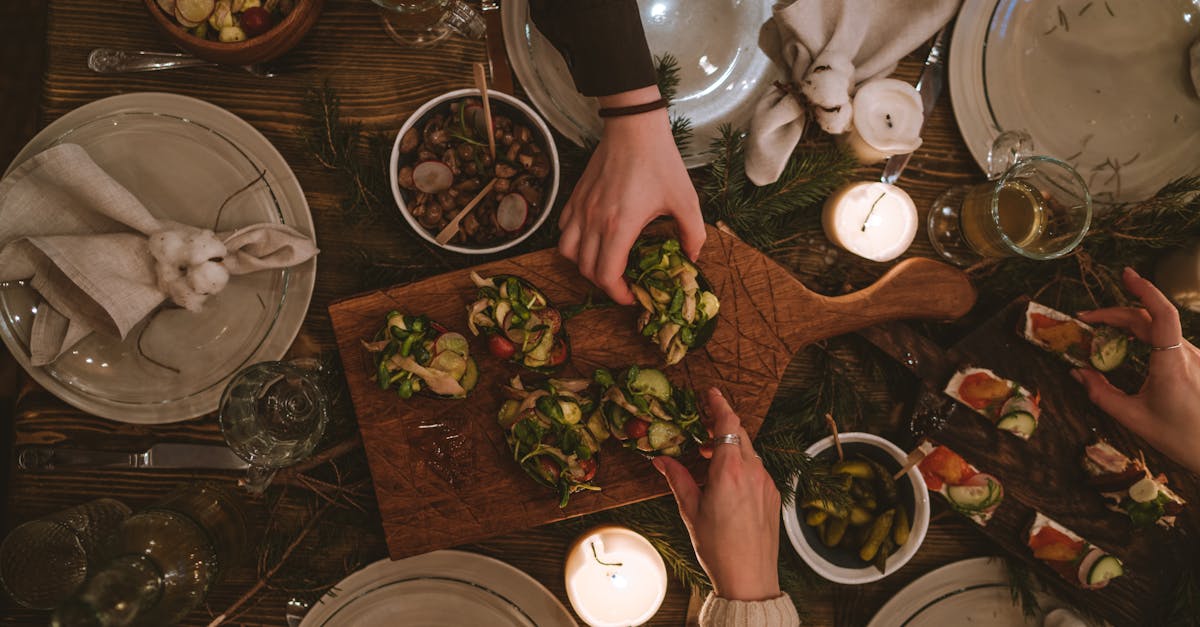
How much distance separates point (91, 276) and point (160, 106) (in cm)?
41

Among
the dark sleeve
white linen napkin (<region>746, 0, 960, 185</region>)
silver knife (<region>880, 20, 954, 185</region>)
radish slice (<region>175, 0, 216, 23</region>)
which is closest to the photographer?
the dark sleeve

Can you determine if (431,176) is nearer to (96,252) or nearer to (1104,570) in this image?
(96,252)

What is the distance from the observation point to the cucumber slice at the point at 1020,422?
1448 millimetres

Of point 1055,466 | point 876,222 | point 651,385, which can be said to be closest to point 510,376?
point 651,385

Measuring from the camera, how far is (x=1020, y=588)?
1504 mm

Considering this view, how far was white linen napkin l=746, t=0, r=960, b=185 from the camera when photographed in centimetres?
139

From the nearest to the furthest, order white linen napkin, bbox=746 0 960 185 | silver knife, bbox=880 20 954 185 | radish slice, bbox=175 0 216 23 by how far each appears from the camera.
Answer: radish slice, bbox=175 0 216 23 < white linen napkin, bbox=746 0 960 185 < silver knife, bbox=880 20 954 185

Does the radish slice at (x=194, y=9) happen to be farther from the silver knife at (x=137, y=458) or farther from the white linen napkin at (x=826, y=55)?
the white linen napkin at (x=826, y=55)

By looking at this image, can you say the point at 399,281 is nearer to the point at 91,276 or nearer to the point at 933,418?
the point at 91,276

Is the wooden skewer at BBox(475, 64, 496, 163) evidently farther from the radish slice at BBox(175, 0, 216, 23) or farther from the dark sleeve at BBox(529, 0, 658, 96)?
the radish slice at BBox(175, 0, 216, 23)

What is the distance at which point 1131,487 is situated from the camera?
55.7 inches

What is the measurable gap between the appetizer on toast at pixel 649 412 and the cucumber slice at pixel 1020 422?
2.28 feet

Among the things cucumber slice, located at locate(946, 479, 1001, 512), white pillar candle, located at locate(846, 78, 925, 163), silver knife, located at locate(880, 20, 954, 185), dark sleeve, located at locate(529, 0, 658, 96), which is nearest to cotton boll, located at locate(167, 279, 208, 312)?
dark sleeve, located at locate(529, 0, 658, 96)

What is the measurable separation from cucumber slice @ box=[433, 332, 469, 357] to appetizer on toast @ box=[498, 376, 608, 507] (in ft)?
0.42
